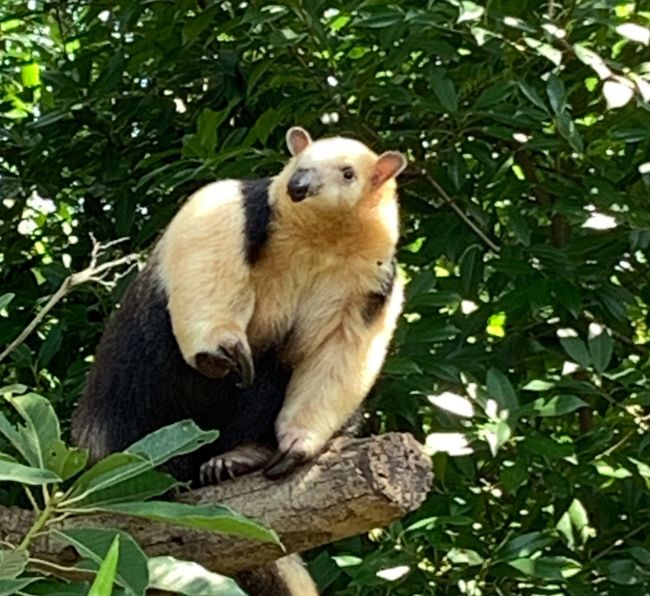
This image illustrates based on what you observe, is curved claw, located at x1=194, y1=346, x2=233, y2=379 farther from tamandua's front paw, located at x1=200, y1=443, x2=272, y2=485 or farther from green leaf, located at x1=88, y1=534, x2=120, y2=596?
green leaf, located at x1=88, y1=534, x2=120, y2=596

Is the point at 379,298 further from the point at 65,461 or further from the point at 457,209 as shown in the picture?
the point at 65,461

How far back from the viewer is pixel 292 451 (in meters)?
3.22

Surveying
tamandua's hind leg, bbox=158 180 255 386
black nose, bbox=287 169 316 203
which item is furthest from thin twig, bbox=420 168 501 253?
tamandua's hind leg, bbox=158 180 255 386

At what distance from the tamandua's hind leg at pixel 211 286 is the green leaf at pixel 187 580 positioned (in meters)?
1.37

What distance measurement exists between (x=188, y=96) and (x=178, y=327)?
160 cm

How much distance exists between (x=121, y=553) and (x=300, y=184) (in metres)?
1.78

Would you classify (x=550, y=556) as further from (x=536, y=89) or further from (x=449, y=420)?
(x=536, y=89)

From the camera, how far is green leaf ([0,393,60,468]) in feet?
6.56

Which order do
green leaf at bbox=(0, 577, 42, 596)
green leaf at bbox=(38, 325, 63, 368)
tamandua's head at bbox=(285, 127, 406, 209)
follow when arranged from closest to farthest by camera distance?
green leaf at bbox=(0, 577, 42, 596), tamandua's head at bbox=(285, 127, 406, 209), green leaf at bbox=(38, 325, 63, 368)

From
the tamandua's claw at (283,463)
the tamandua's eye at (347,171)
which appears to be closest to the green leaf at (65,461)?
the tamandua's claw at (283,463)

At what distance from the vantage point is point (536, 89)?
3.92m

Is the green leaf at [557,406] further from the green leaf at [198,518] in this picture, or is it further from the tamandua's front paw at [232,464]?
the green leaf at [198,518]

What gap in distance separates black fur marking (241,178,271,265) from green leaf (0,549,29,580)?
68.4 inches

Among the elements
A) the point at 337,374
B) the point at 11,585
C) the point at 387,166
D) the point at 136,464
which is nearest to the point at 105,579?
the point at 11,585
